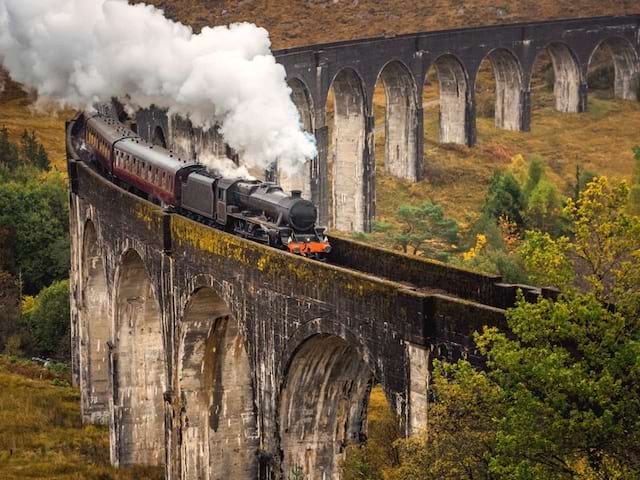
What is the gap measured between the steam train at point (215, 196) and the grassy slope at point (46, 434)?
8.20 m

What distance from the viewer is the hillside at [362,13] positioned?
10894 cm

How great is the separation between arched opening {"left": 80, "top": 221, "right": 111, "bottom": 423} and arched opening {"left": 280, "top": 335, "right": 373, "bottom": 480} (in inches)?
662

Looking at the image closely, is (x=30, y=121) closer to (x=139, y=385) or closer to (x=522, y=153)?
(x=522, y=153)

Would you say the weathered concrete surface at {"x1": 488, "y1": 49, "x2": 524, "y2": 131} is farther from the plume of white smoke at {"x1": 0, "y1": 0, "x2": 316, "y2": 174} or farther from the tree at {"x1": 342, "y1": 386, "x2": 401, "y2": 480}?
the tree at {"x1": 342, "y1": 386, "x2": 401, "y2": 480}

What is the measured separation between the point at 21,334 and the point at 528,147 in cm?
3887

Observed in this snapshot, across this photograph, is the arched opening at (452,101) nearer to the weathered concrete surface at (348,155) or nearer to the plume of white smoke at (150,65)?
the weathered concrete surface at (348,155)

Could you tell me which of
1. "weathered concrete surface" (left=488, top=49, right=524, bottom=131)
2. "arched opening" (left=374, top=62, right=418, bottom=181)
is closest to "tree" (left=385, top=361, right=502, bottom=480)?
"arched opening" (left=374, top=62, right=418, bottom=181)

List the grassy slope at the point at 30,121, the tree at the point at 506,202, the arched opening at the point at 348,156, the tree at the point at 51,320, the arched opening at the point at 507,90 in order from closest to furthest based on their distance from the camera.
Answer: the tree at the point at 51,320 → the tree at the point at 506,202 → the arched opening at the point at 348,156 → the arched opening at the point at 507,90 → the grassy slope at the point at 30,121

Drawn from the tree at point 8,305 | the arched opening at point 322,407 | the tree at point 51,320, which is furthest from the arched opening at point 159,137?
the arched opening at point 322,407

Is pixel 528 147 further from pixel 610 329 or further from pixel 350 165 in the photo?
pixel 610 329

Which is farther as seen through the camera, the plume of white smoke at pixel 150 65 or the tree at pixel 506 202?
the tree at pixel 506 202

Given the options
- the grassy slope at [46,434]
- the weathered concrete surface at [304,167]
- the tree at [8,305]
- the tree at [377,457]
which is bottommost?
the grassy slope at [46,434]

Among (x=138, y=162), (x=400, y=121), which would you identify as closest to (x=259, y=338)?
(x=138, y=162)

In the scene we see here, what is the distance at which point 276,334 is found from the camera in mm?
27875
